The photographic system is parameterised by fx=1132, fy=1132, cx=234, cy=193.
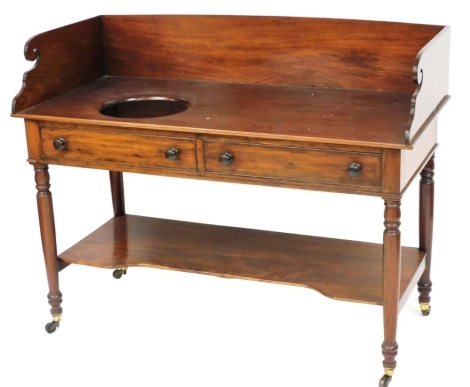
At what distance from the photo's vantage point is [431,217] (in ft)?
16.4

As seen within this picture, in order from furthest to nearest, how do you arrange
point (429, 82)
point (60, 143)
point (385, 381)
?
1. point (60, 143)
2. point (385, 381)
3. point (429, 82)

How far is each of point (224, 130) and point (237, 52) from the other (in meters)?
0.79

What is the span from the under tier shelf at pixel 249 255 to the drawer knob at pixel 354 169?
625 mm

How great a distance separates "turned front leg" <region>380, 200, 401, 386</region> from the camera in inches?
170

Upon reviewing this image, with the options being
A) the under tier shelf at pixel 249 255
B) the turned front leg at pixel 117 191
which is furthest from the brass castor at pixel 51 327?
the turned front leg at pixel 117 191

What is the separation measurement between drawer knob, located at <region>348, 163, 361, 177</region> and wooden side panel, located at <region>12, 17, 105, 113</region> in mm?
1454

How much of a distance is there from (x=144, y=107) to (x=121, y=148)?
45cm

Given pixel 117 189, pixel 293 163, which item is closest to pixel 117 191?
pixel 117 189

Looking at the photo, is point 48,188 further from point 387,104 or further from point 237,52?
point 387,104

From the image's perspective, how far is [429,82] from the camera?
436cm

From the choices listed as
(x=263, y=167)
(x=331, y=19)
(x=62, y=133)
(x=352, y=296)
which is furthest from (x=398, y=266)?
(x=62, y=133)

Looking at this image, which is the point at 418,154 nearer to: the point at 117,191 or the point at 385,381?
the point at 385,381

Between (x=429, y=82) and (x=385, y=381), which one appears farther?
(x=385, y=381)

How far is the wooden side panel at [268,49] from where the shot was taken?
4.80 meters
